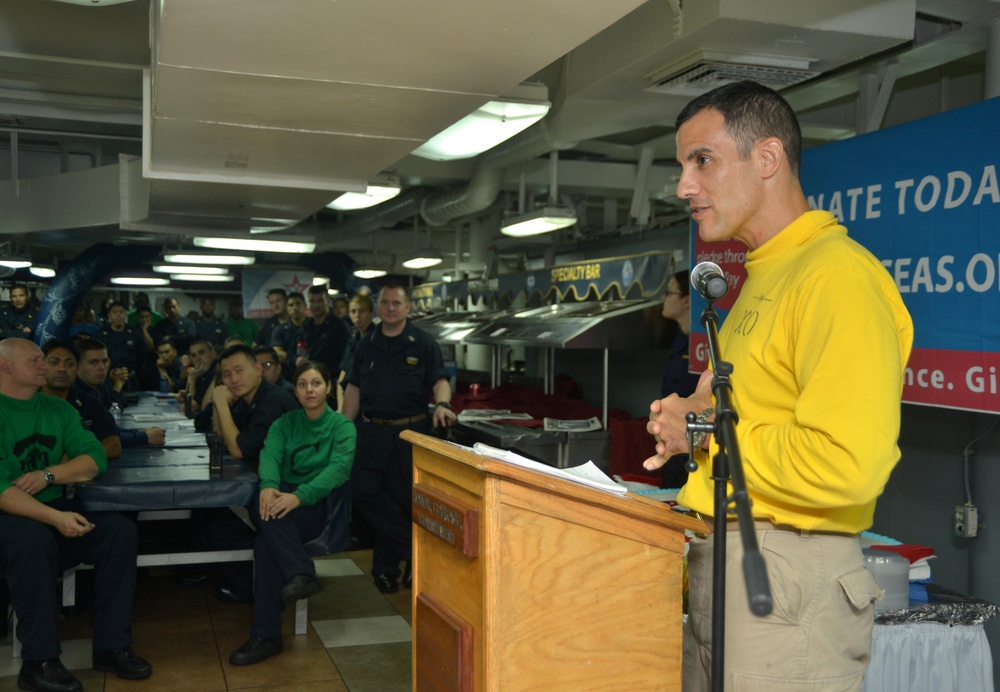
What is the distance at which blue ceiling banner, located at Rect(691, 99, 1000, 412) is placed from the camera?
10.1 ft

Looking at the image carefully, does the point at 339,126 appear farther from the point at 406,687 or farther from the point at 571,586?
the point at 571,586

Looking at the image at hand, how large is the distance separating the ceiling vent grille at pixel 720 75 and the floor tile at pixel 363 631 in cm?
300

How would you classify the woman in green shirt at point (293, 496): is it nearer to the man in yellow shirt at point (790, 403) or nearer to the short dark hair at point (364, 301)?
the man in yellow shirt at point (790, 403)

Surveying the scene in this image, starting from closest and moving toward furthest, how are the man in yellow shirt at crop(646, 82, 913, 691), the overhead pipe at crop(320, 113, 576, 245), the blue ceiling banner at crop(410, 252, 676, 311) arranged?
the man in yellow shirt at crop(646, 82, 913, 691) → the overhead pipe at crop(320, 113, 576, 245) → the blue ceiling banner at crop(410, 252, 676, 311)

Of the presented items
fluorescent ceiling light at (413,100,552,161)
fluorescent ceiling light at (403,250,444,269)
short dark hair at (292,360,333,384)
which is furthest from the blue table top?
fluorescent ceiling light at (403,250,444,269)

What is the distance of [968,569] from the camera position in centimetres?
369

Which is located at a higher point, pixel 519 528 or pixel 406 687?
pixel 519 528

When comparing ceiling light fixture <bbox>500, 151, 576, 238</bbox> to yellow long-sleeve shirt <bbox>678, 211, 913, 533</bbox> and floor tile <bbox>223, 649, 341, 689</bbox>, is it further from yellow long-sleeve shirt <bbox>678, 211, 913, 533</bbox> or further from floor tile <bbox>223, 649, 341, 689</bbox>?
yellow long-sleeve shirt <bbox>678, 211, 913, 533</bbox>

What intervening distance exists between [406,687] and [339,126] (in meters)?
2.47

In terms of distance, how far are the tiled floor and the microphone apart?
2.86 m

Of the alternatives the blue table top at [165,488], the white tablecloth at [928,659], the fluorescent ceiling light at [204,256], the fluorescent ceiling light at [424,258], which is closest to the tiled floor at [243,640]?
the blue table top at [165,488]

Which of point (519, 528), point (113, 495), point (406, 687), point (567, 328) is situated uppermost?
point (567, 328)

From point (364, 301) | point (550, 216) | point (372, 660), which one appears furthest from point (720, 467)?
point (364, 301)

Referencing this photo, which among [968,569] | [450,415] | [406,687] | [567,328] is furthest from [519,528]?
[567,328]
